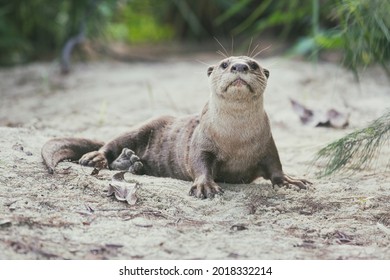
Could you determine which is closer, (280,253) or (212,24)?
(280,253)

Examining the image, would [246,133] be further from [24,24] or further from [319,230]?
[24,24]

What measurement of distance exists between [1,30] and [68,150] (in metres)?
4.02

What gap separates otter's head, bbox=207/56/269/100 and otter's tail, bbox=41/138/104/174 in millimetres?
813

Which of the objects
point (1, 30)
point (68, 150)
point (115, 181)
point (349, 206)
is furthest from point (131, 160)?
point (1, 30)

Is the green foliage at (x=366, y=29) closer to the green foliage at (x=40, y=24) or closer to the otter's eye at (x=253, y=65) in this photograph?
the otter's eye at (x=253, y=65)

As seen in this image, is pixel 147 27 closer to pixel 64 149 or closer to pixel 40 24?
pixel 40 24

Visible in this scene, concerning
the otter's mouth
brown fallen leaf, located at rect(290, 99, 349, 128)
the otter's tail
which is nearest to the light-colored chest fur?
the otter's mouth

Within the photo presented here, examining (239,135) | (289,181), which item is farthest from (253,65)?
(289,181)

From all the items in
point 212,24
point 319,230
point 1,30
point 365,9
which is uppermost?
point 212,24

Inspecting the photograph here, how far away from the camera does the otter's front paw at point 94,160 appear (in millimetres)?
3798

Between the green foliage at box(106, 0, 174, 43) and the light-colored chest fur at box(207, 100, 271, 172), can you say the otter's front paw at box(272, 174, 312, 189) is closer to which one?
the light-colored chest fur at box(207, 100, 271, 172)

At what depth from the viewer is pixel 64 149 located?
12.6 feet

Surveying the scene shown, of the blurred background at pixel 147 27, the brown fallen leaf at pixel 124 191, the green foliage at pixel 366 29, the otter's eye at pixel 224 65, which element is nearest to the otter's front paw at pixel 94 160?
the brown fallen leaf at pixel 124 191
